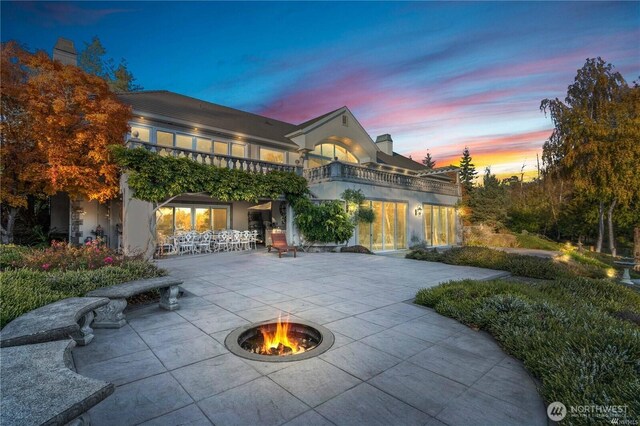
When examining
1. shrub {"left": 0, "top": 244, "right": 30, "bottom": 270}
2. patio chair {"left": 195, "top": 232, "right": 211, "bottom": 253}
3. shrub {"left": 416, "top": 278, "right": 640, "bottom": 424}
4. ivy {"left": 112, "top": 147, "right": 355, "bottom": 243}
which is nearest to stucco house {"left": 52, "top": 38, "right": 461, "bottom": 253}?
ivy {"left": 112, "top": 147, "right": 355, "bottom": 243}

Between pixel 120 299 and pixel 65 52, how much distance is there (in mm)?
17157

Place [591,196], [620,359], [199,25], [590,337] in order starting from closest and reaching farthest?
[620,359], [590,337], [199,25], [591,196]

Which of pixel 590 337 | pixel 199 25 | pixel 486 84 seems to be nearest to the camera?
pixel 590 337

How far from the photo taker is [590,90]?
894 inches

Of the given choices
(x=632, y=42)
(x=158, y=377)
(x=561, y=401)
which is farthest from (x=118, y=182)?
(x=632, y=42)

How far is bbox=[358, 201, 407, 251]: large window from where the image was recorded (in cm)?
1652

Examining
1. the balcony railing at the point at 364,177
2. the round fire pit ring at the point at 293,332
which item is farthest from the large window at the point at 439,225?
the round fire pit ring at the point at 293,332

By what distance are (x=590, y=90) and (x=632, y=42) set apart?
14.7 m

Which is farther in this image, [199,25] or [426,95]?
[426,95]

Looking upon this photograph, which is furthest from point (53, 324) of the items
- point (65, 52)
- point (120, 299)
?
point (65, 52)

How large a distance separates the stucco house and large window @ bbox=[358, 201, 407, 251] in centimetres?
6

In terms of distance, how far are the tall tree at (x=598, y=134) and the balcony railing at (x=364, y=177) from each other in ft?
37.7

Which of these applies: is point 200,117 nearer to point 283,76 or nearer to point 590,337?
point 283,76

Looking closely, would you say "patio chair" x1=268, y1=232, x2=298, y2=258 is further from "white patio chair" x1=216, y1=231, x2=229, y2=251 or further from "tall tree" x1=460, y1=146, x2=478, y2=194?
"tall tree" x1=460, y1=146, x2=478, y2=194
